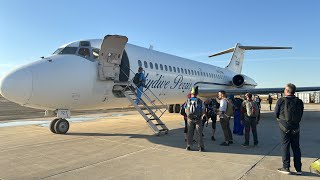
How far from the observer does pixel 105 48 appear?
10266 mm

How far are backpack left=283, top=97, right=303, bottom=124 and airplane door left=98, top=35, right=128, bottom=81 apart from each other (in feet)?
21.3

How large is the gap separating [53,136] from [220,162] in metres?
6.10

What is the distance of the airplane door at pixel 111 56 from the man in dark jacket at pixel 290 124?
6.42 metres

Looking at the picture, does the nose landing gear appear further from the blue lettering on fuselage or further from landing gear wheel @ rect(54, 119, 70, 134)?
the blue lettering on fuselage

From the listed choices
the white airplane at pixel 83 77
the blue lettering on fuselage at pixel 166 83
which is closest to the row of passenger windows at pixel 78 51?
the white airplane at pixel 83 77

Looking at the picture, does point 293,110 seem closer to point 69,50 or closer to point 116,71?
point 116,71

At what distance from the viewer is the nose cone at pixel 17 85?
8.15 m

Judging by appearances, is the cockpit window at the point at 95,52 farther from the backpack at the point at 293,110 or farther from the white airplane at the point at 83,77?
the backpack at the point at 293,110

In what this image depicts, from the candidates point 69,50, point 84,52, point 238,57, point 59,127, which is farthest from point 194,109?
point 238,57

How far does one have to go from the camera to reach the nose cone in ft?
26.7

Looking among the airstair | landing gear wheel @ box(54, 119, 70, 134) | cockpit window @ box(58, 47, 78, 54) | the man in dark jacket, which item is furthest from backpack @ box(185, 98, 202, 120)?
landing gear wheel @ box(54, 119, 70, 134)

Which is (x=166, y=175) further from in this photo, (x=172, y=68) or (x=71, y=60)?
(x=172, y=68)

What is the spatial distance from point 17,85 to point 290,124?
23.4ft

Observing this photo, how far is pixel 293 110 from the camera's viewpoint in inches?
206
